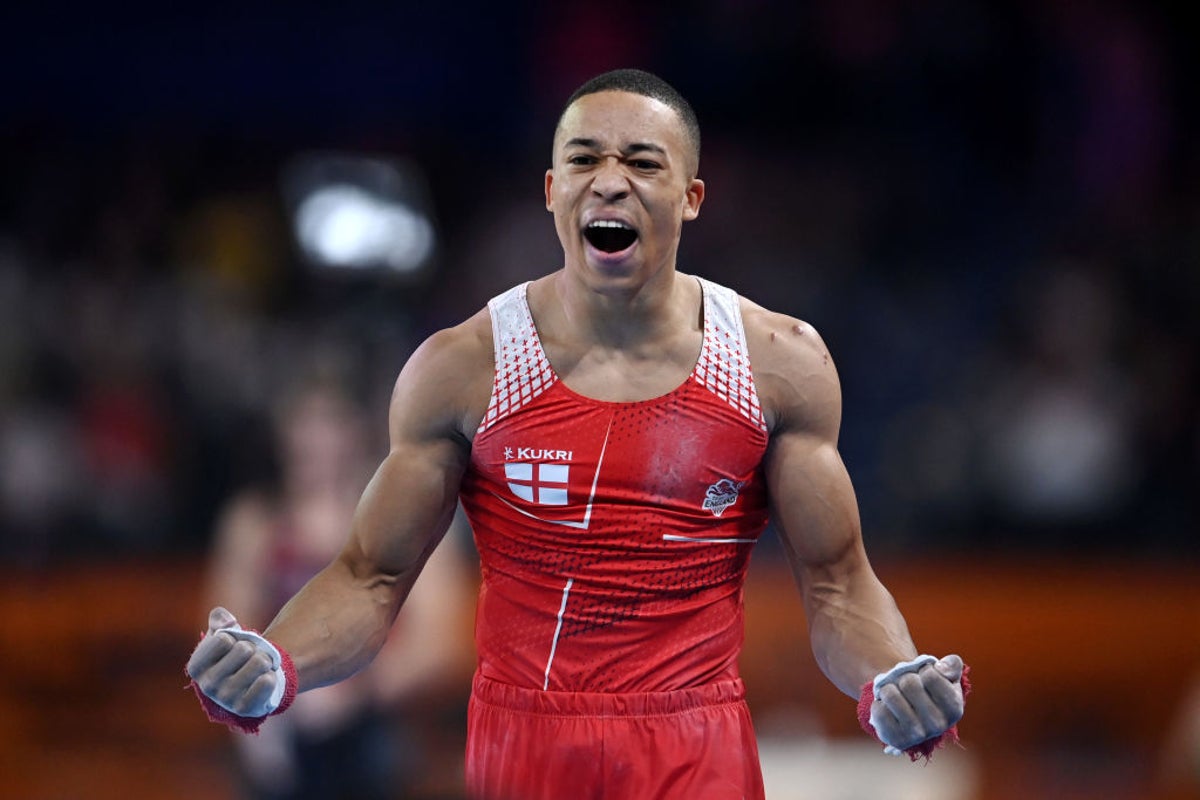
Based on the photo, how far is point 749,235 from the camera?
9.02 meters

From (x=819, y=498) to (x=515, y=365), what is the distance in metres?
0.74

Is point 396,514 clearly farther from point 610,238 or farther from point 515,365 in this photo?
point 610,238

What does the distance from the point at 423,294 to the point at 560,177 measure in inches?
209

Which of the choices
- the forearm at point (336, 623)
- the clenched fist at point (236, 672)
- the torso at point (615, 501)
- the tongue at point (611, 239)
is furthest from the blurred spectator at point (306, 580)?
the tongue at point (611, 239)

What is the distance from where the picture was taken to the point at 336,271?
897 cm

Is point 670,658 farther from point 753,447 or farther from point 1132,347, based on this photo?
point 1132,347

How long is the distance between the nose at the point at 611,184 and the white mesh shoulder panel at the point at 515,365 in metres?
0.37

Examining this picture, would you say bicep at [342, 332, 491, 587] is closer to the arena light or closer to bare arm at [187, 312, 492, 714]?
bare arm at [187, 312, 492, 714]

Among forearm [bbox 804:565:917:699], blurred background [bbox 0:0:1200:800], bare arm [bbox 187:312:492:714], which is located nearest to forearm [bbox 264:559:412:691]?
bare arm [bbox 187:312:492:714]

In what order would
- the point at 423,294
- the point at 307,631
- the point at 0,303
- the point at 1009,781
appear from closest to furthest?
the point at 307,631, the point at 1009,781, the point at 0,303, the point at 423,294

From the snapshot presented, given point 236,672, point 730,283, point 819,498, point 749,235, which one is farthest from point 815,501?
point 749,235

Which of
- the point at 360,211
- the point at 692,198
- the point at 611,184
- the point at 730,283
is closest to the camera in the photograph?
the point at 611,184

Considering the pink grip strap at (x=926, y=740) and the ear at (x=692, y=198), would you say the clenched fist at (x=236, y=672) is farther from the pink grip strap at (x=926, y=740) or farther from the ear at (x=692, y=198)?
the ear at (x=692, y=198)

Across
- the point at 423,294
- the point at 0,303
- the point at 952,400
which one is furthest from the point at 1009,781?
the point at 0,303
